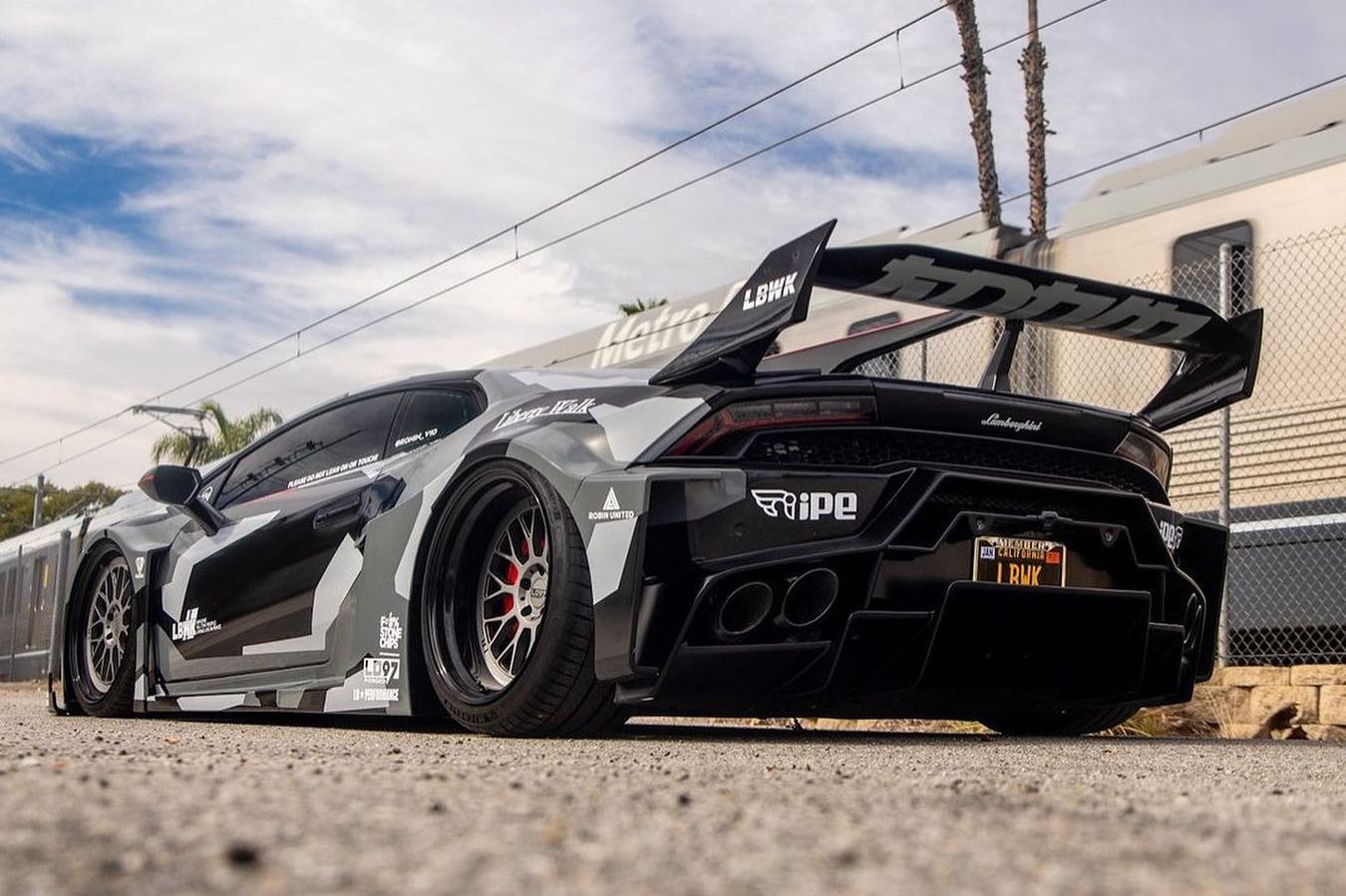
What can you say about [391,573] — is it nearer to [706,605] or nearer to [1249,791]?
[706,605]

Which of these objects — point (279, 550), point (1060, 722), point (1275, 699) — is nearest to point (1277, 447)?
point (1275, 699)

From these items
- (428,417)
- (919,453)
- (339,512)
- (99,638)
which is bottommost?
(99,638)

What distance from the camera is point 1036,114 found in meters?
20.8

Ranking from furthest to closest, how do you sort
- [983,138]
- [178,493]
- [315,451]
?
[983,138], [178,493], [315,451]

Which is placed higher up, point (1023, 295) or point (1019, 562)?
point (1023, 295)

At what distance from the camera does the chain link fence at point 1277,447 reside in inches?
298

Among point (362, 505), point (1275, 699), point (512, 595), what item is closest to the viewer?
point (512, 595)

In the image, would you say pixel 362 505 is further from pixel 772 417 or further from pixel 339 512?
pixel 772 417

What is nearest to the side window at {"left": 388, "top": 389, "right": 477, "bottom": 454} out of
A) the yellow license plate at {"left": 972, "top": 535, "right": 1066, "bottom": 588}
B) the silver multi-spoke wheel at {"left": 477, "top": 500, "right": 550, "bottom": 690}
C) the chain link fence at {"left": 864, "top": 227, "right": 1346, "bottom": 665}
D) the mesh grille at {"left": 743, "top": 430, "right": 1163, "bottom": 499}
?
the silver multi-spoke wheel at {"left": 477, "top": 500, "right": 550, "bottom": 690}

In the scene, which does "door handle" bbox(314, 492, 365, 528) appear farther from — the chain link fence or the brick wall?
the brick wall

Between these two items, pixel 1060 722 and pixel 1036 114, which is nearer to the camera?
pixel 1060 722

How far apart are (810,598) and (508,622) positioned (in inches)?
35.6

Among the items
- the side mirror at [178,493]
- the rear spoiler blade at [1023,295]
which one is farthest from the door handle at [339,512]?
the rear spoiler blade at [1023,295]

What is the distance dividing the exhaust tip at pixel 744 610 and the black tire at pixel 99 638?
11.2 ft
